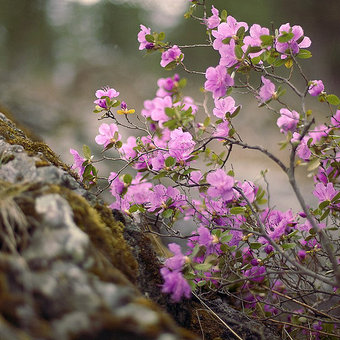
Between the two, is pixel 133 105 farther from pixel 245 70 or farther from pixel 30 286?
pixel 30 286

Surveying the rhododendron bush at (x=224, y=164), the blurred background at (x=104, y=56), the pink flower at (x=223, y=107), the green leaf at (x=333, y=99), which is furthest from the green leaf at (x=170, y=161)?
the blurred background at (x=104, y=56)

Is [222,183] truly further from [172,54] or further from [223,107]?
[172,54]

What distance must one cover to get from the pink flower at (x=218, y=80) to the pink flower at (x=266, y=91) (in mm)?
138

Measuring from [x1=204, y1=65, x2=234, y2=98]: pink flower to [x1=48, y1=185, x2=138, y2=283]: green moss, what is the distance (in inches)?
26.9

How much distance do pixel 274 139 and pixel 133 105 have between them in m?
4.10

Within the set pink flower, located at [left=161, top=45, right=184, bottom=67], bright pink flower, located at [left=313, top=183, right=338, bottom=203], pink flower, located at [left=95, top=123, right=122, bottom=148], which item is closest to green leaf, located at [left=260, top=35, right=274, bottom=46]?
pink flower, located at [left=161, top=45, right=184, bottom=67]

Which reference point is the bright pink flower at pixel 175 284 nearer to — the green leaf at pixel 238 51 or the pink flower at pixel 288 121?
the pink flower at pixel 288 121

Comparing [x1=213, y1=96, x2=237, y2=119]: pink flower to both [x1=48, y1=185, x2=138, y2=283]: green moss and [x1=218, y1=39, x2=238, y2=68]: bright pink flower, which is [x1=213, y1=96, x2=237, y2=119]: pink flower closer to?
[x1=218, y1=39, x2=238, y2=68]: bright pink flower

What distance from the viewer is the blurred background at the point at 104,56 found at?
8.09 meters

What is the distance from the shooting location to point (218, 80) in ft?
5.08

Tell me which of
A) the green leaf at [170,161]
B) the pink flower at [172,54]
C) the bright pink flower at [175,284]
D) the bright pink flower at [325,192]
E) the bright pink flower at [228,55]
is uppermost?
the pink flower at [172,54]

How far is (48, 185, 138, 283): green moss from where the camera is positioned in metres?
1.06

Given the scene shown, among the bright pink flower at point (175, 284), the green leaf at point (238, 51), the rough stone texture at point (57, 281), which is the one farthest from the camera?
the green leaf at point (238, 51)

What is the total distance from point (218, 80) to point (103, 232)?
2.68 ft
